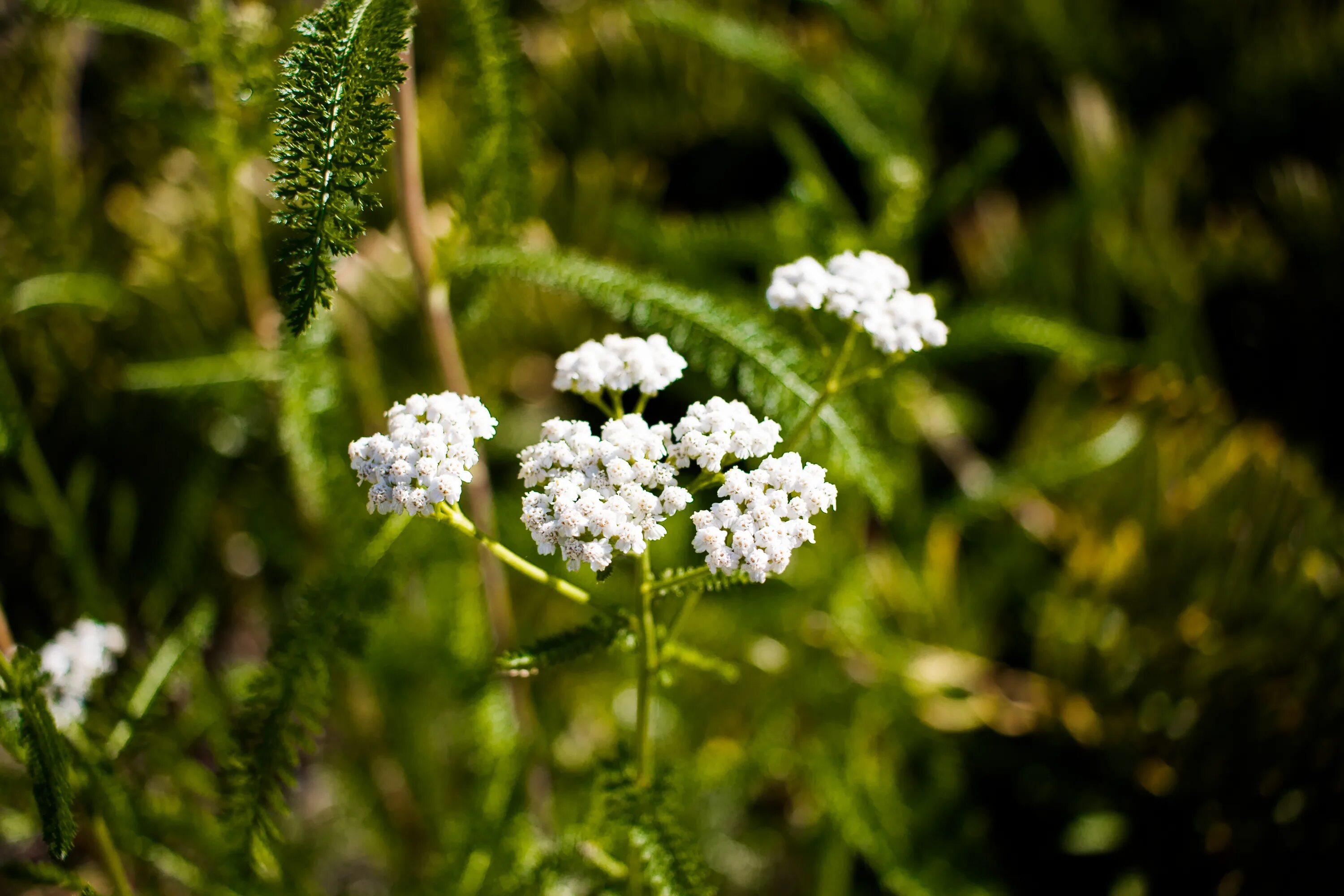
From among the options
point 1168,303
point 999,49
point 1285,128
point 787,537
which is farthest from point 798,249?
point 1285,128

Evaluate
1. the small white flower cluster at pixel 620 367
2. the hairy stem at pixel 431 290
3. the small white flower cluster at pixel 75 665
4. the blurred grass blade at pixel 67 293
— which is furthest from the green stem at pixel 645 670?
the blurred grass blade at pixel 67 293

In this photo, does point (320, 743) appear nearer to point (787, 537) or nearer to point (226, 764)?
point (226, 764)

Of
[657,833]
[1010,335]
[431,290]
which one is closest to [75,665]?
[431,290]

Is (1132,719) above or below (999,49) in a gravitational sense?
below

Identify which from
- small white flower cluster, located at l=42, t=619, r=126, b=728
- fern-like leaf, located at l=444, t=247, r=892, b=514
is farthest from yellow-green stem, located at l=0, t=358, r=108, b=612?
fern-like leaf, located at l=444, t=247, r=892, b=514

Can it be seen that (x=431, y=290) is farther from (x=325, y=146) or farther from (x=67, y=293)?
(x=67, y=293)
